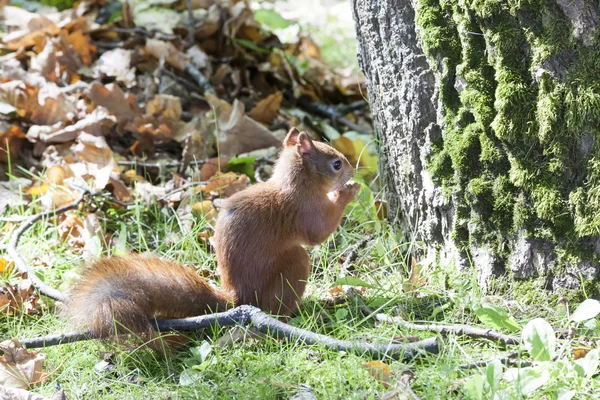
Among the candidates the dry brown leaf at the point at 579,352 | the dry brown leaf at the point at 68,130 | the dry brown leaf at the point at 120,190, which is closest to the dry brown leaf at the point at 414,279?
the dry brown leaf at the point at 579,352

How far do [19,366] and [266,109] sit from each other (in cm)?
226

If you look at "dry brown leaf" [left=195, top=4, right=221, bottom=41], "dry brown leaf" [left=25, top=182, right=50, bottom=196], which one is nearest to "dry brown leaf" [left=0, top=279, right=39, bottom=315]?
"dry brown leaf" [left=25, top=182, right=50, bottom=196]

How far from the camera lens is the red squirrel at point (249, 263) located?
7.39 ft

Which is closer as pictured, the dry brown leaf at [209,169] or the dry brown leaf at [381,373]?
the dry brown leaf at [381,373]

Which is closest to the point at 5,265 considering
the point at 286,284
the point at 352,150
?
the point at 286,284

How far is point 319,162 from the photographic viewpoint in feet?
8.91

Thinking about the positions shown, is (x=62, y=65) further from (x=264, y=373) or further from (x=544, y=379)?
(x=544, y=379)

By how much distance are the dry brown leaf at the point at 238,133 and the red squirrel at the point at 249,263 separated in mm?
1003

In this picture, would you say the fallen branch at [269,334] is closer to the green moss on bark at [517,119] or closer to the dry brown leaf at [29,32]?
the green moss on bark at [517,119]

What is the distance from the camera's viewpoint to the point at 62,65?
169 inches

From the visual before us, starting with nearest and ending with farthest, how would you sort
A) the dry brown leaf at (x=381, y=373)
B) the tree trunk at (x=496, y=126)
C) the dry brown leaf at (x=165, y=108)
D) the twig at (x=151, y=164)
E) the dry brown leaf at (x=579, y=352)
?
the dry brown leaf at (x=381, y=373)
the dry brown leaf at (x=579, y=352)
the tree trunk at (x=496, y=126)
the twig at (x=151, y=164)
the dry brown leaf at (x=165, y=108)

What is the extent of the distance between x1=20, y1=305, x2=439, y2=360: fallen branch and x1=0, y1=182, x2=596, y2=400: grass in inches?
1.1

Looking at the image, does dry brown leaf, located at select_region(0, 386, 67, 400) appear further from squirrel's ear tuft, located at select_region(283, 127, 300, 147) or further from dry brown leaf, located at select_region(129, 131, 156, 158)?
dry brown leaf, located at select_region(129, 131, 156, 158)

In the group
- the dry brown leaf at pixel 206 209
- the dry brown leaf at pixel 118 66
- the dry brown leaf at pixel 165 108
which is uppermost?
the dry brown leaf at pixel 118 66
